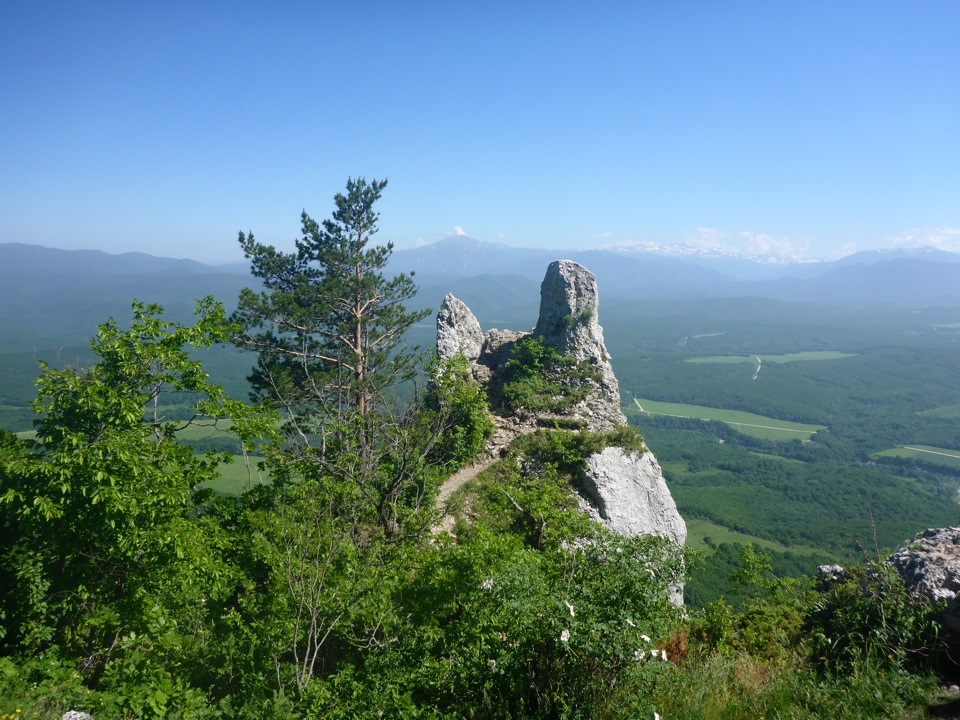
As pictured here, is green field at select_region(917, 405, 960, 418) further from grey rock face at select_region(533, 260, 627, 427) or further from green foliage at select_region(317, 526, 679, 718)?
green foliage at select_region(317, 526, 679, 718)

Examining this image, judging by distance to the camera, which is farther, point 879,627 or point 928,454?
point 928,454

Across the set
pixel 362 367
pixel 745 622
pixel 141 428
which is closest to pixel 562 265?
pixel 362 367

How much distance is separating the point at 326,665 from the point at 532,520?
633 cm

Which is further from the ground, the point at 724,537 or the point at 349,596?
the point at 349,596

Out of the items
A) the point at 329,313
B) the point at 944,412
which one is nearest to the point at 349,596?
the point at 329,313

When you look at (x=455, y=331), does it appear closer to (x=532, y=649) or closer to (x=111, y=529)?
(x=111, y=529)

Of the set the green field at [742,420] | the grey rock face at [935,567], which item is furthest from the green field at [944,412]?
the grey rock face at [935,567]

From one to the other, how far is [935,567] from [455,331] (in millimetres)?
18695

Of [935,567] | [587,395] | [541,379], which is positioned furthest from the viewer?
[541,379]

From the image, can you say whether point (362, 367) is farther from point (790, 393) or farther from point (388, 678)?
point (790, 393)

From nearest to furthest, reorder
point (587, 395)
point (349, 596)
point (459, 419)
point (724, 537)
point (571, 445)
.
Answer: point (349, 596) < point (571, 445) < point (459, 419) < point (587, 395) < point (724, 537)

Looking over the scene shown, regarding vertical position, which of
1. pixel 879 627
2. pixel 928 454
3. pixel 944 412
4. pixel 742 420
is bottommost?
pixel 928 454

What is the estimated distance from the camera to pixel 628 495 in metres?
16.9

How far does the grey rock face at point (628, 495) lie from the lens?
16109 millimetres
